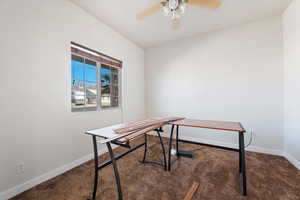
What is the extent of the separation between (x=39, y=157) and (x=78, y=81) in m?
1.32

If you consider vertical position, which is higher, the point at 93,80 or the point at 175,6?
the point at 175,6

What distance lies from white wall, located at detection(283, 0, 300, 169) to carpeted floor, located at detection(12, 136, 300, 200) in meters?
0.35

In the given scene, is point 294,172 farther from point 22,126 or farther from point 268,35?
point 22,126

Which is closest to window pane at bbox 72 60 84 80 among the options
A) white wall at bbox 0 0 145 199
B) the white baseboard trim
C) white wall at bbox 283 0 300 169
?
white wall at bbox 0 0 145 199

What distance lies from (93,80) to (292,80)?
3.75 meters

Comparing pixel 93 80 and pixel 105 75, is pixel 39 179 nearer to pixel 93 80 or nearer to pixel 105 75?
pixel 93 80

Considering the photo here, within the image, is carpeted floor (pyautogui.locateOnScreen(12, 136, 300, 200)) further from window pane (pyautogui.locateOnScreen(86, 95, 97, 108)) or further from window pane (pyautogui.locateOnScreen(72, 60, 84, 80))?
window pane (pyautogui.locateOnScreen(72, 60, 84, 80))

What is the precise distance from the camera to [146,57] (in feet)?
13.3

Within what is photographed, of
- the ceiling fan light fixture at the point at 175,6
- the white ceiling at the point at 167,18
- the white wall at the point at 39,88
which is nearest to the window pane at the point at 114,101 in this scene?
the white wall at the point at 39,88

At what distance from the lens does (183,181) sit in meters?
1.72

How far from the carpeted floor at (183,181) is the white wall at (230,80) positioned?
0.81m

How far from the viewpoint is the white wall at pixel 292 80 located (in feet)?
6.54

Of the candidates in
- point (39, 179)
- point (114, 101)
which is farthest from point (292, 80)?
point (39, 179)

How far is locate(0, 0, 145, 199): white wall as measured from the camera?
1.46 metres
